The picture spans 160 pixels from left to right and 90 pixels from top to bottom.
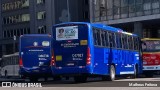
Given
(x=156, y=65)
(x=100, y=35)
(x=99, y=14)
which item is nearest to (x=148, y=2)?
(x=99, y=14)

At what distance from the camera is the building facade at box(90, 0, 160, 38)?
59.2 m

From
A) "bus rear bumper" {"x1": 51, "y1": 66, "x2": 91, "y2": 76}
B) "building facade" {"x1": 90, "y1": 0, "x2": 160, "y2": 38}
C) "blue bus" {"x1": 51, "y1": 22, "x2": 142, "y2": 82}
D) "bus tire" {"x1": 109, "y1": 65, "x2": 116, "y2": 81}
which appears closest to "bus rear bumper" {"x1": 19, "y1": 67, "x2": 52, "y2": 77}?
"blue bus" {"x1": 51, "y1": 22, "x2": 142, "y2": 82}

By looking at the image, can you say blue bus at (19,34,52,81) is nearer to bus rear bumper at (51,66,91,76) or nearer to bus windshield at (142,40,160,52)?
bus rear bumper at (51,66,91,76)

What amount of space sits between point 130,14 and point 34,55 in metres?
33.2

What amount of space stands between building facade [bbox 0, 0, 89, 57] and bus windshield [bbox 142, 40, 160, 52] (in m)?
37.7

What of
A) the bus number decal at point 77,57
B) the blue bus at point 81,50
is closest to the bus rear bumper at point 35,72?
the blue bus at point 81,50

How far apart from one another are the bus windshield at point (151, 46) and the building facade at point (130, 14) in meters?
23.7

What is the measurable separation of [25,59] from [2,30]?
63993 millimetres

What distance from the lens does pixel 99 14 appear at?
215ft

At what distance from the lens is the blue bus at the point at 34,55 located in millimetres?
29781

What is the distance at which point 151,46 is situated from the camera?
35.1 meters

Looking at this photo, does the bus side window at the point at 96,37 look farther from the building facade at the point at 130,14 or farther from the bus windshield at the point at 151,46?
the building facade at the point at 130,14

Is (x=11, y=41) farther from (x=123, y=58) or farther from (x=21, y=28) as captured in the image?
(x=123, y=58)

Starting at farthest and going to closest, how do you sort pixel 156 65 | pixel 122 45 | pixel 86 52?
pixel 156 65 < pixel 122 45 < pixel 86 52
